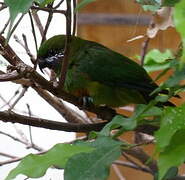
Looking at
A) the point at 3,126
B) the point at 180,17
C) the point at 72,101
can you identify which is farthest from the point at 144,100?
the point at 3,126

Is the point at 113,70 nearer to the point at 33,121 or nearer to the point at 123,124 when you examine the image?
the point at 33,121

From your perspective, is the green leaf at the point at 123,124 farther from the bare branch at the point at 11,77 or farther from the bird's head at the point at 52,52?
the bird's head at the point at 52,52

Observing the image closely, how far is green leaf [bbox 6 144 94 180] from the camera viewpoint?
36 cm

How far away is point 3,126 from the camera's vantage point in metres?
1.58

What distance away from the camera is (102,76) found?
34.7 inches

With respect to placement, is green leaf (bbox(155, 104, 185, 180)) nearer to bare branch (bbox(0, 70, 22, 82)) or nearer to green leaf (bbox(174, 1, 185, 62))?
green leaf (bbox(174, 1, 185, 62))

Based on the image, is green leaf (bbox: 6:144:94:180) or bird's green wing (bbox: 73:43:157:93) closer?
green leaf (bbox: 6:144:94:180)

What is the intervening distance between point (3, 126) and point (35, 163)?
125 cm

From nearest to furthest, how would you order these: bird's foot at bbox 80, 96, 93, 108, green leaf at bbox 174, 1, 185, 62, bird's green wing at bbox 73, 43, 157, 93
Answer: green leaf at bbox 174, 1, 185, 62 → bird's foot at bbox 80, 96, 93, 108 → bird's green wing at bbox 73, 43, 157, 93

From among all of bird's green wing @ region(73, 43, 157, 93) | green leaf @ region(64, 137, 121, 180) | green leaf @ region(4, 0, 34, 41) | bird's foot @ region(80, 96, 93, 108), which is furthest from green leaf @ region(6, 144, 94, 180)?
bird's green wing @ region(73, 43, 157, 93)

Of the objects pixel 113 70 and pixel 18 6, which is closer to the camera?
pixel 18 6

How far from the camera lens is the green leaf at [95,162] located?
355 millimetres

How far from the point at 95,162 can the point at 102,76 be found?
20.4 inches

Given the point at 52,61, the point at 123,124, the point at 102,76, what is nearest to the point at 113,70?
the point at 102,76
